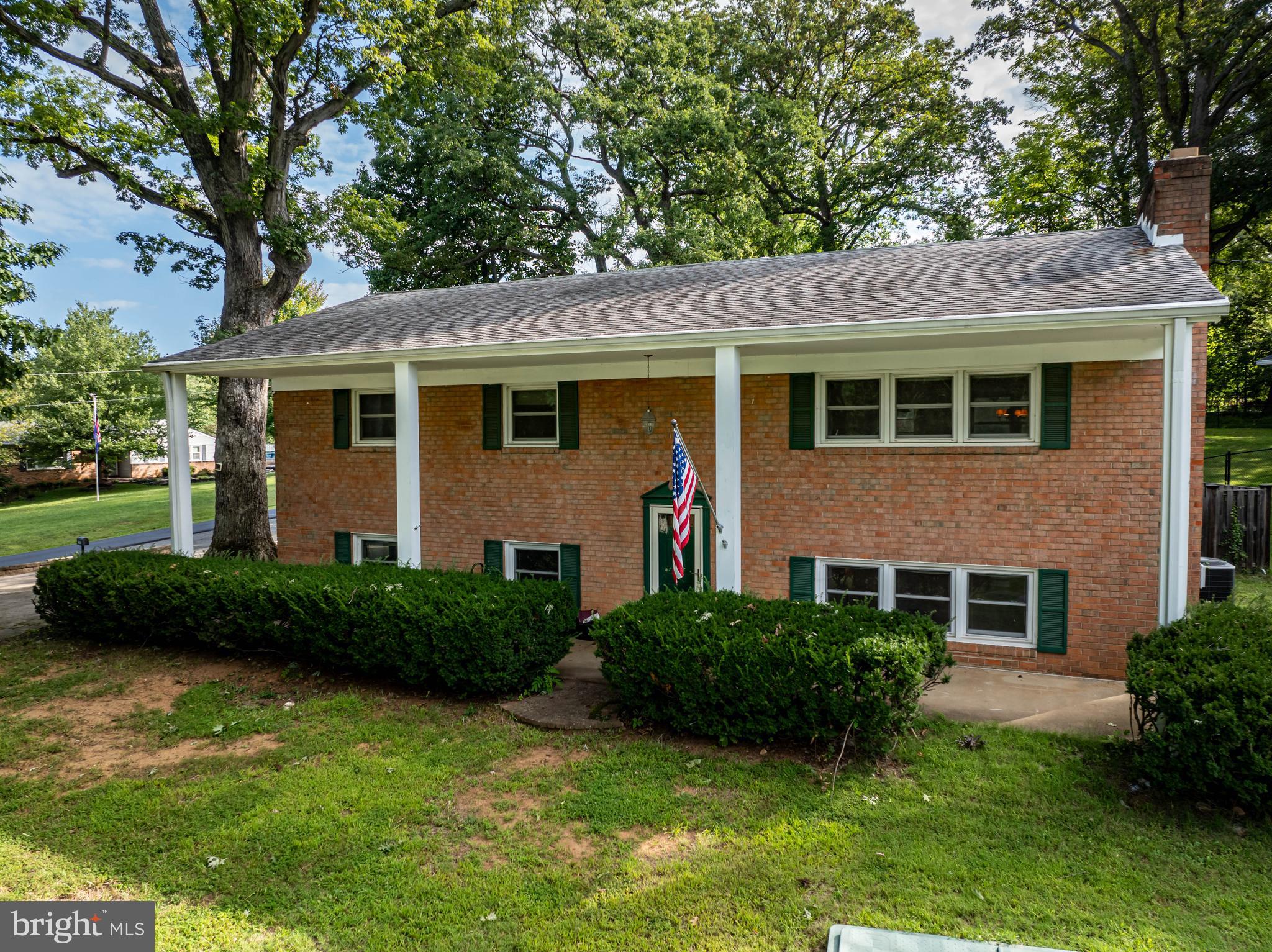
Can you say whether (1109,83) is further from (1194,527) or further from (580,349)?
(580,349)

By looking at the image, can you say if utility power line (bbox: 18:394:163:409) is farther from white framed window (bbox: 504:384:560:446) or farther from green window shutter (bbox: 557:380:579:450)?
green window shutter (bbox: 557:380:579:450)

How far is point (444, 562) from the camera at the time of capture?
36.2 feet

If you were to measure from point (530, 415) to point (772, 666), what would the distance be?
628 cm

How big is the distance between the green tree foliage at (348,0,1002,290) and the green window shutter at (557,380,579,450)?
10.8m

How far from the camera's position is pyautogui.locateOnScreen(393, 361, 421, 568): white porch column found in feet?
28.0

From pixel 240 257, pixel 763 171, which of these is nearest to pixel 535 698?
pixel 240 257

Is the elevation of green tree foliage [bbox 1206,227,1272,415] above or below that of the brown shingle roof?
above

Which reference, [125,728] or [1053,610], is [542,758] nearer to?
[125,728]

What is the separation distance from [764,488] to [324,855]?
21.1 feet

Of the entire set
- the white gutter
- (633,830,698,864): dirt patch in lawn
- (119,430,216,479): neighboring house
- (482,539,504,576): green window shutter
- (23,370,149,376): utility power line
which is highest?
(23,370,149,376): utility power line

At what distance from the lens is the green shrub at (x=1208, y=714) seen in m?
4.31

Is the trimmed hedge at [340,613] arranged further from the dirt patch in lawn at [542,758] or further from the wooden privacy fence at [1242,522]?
the wooden privacy fence at [1242,522]

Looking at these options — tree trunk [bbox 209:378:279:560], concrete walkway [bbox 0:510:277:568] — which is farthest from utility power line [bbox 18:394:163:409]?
tree trunk [bbox 209:378:279:560]

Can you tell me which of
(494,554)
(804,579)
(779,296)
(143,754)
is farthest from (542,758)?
(779,296)
